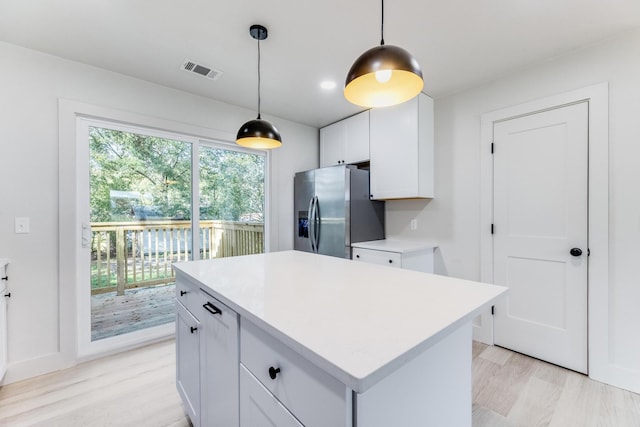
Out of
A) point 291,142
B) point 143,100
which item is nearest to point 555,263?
point 291,142

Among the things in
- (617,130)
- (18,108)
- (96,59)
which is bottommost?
(617,130)

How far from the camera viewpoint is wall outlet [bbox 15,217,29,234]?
82.6 inches

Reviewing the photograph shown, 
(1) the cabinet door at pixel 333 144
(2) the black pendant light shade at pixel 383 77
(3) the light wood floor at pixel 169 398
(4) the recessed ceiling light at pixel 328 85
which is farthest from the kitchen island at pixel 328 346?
(1) the cabinet door at pixel 333 144

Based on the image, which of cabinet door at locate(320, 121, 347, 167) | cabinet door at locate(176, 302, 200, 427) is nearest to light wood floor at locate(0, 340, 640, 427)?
cabinet door at locate(176, 302, 200, 427)

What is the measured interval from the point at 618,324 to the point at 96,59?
4.43 meters

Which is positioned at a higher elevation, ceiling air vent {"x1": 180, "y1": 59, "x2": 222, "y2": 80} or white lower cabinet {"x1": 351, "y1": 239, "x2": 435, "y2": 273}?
ceiling air vent {"x1": 180, "y1": 59, "x2": 222, "y2": 80}

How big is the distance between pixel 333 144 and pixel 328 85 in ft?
3.62

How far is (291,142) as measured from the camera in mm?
3752

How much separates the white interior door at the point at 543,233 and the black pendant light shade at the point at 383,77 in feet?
5.87

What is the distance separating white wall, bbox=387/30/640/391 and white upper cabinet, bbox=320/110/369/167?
2.66ft

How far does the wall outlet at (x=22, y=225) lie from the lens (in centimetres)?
210

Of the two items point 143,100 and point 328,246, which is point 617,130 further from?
point 143,100

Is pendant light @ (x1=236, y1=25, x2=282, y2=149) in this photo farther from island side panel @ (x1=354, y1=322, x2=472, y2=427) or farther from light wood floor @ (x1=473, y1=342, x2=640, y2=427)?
light wood floor @ (x1=473, y1=342, x2=640, y2=427)

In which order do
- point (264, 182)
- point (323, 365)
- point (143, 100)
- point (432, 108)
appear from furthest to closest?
point (264, 182) → point (432, 108) → point (143, 100) → point (323, 365)
